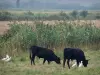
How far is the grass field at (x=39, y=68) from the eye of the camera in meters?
15.1

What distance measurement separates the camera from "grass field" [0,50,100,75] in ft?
49.4

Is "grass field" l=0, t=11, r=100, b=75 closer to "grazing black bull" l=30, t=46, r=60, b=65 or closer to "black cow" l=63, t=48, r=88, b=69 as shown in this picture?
"grazing black bull" l=30, t=46, r=60, b=65

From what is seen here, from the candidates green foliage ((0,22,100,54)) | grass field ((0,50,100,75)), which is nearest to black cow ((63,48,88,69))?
grass field ((0,50,100,75))

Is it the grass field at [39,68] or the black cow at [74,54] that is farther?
the black cow at [74,54]

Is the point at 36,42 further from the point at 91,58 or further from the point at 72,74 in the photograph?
the point at 72,74

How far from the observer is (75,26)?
993 inches

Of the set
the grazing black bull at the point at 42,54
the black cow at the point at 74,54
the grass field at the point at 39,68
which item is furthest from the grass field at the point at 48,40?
the black cow at the point at 74,54

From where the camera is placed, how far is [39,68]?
16750mm

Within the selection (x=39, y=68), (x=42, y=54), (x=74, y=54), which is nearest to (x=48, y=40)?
(x=42, y=54)

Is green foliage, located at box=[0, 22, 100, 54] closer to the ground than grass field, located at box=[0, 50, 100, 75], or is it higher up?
higher up

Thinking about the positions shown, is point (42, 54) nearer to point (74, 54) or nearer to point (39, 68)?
point (39, 68)

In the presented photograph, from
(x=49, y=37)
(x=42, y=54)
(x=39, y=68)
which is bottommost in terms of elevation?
(x=39, y=68)

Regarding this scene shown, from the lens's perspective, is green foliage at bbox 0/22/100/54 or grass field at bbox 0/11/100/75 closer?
grass field at bbox 0/11/100/75

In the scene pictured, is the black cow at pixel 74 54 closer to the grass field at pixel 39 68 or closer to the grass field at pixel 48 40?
the grass field at pixel 39 68
